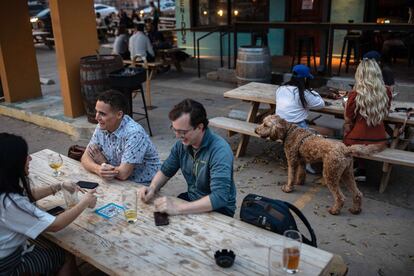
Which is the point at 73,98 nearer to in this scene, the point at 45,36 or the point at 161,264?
the point at 161,264

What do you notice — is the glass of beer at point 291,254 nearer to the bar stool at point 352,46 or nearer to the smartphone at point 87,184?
the smartphone at point 87,184

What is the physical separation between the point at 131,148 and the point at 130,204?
0.62 meters

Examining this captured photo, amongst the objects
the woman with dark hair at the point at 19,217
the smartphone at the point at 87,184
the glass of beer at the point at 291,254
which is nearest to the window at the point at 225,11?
the smartphone at the point at 87,184

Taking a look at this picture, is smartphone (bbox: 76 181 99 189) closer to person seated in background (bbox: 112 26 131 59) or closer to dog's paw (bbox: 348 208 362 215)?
dog's paw (bbox: 348 208 362 215)

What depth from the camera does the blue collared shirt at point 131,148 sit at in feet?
10.6

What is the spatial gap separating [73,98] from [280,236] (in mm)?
5536

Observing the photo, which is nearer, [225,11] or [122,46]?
[122,46]

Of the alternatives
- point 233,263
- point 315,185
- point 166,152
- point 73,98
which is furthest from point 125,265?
→ point 73,98

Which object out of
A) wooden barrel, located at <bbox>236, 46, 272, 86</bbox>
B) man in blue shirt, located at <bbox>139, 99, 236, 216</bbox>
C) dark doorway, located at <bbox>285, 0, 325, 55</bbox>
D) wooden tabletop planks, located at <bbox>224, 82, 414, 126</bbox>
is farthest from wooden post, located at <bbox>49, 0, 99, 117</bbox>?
dark doorway, located at <bbox>285, 0, 325, 55</bbox>

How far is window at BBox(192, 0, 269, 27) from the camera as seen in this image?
38.0 ft

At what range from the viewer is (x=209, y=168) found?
2.73m

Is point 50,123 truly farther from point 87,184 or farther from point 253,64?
point 87,184

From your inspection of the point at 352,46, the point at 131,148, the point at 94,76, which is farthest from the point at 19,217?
the point at 352,46

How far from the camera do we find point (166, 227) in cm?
241
